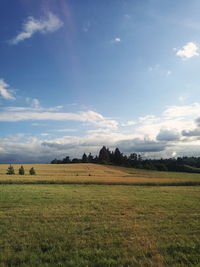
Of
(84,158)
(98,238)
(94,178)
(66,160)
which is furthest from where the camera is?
(66,160)

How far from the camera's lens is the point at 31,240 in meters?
7.10

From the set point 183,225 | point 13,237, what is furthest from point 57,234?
point 183,225

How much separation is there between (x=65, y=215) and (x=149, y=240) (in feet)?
18.3

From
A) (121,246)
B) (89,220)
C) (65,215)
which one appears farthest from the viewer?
(65,215)

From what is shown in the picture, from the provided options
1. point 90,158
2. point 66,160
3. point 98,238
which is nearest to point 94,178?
point 98,238

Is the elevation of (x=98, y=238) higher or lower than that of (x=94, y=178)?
higher

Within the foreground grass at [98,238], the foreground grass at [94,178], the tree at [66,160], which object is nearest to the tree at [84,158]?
the tree at [66,160]

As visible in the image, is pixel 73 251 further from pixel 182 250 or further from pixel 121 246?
pixel 182 250

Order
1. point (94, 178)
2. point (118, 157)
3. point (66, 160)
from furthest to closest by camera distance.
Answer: point (66, 160)
point (118, 157)
point (94, 178)

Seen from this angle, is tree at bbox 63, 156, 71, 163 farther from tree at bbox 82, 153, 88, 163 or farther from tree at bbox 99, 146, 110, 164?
tree at bbox 99, 146, 110, 164

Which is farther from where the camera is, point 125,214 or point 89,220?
point 125,214

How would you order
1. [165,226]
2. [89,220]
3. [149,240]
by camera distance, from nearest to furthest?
[149,240] → [165,226] → [89,220]

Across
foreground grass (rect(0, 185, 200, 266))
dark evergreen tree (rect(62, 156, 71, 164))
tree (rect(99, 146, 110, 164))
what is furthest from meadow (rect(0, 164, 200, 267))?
dark evergreen tree (rect(62, 156, 71, 164))

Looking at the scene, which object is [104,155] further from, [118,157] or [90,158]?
[90,158]
